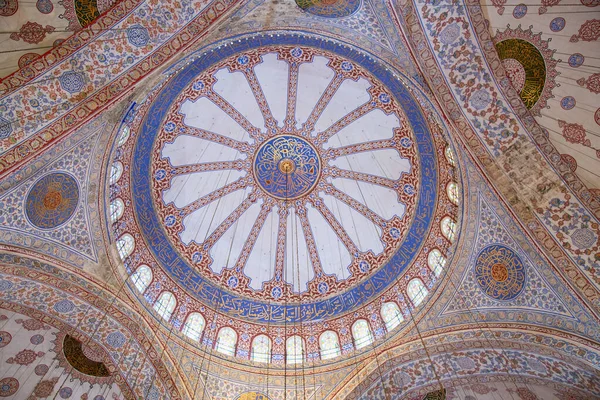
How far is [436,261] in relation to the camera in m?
9.01

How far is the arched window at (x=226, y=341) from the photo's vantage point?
9.27 m

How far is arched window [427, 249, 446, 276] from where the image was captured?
28.6 feet

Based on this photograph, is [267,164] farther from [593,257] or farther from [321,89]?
[593,257]

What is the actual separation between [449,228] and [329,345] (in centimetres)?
386

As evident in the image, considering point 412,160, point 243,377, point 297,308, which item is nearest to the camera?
point 243,377

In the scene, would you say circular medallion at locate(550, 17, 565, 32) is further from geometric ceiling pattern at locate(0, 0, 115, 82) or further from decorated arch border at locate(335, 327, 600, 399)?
geometric ceiling pattern at locate(0, 0, 115, 82)

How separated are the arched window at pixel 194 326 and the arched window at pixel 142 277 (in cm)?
127

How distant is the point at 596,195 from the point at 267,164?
736 cm

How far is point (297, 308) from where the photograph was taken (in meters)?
10.5

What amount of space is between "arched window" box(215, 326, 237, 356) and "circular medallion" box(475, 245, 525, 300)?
18.1 ft

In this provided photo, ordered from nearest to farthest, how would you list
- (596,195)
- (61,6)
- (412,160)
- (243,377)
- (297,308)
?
(61,6) < (596,195) < (243,377) < (412,160) < (297,308)

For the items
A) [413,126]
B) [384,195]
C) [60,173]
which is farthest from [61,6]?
[384,195]

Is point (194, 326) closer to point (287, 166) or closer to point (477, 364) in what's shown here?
point (287, 166)

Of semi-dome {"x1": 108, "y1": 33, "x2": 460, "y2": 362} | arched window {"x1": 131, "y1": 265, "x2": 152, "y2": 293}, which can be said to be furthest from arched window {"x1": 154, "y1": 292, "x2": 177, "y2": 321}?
arched window {"x1": 131, "y1": 265, "x2": 152, "y2": 293}
